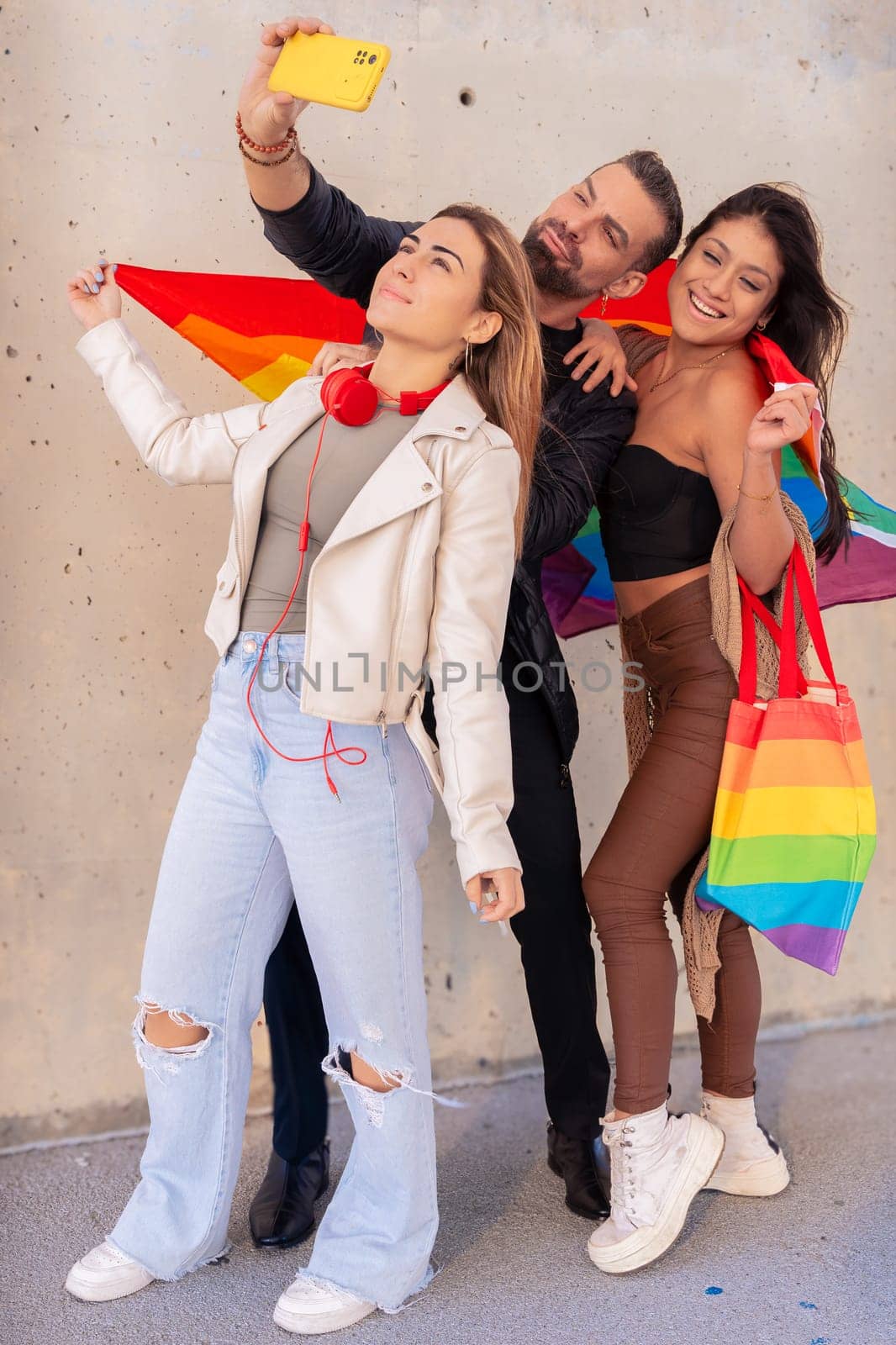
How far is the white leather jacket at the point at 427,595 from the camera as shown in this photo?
5.84 feet

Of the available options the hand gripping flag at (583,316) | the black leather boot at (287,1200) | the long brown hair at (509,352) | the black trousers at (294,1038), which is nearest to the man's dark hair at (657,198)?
the hand gripping flag at (583,316)

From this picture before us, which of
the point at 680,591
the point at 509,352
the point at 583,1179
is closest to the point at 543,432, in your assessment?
the point at 509,352

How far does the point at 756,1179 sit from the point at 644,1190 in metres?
0.38

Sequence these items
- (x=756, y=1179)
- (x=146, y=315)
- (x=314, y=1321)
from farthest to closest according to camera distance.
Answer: (x=146, y=315)
(x=756, y=1179)
(x=314, y=1321)

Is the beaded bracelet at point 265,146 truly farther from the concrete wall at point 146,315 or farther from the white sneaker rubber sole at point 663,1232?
the white sneaker rubber sole at point 663,1232

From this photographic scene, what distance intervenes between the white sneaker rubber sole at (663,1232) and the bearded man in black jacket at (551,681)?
0.65 feet

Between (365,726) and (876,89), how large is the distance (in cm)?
230

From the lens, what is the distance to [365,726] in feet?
6.12

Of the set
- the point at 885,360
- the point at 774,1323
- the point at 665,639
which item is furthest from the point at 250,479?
the point at 885,360

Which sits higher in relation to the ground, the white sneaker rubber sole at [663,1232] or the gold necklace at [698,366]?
the gold necklace at [698,366]

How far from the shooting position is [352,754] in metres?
1.85

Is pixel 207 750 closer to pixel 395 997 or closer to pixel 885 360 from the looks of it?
pixel 395 997

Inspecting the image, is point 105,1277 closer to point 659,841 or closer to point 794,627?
point 659,841

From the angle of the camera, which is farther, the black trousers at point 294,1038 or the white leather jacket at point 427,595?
the black trousers at point 294,1038
